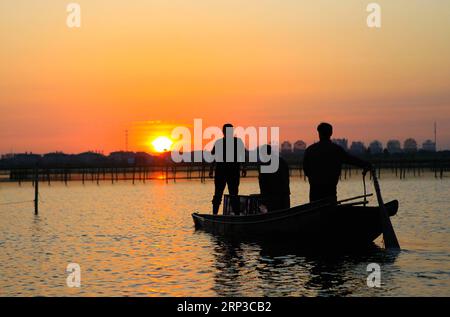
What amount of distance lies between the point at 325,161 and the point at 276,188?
3.25 m

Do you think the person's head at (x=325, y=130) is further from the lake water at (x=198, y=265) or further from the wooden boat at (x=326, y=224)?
the lake water at (x=198, y=265)

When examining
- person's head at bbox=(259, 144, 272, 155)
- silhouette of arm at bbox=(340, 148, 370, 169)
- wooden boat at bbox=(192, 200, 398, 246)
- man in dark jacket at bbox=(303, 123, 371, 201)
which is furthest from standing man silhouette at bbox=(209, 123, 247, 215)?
silhouette of arm at bbox=(340, 148, 370, 169)

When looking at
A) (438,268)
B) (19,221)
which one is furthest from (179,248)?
(19,221)

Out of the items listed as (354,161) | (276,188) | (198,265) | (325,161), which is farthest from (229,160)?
(198,265)

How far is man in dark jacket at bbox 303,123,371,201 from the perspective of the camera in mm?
18266

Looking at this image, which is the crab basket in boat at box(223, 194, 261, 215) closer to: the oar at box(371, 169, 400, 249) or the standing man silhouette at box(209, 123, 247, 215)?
the standing man silhouette at box(209, 123, 247, 215)

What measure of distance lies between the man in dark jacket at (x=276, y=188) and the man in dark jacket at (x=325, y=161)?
2.56 meters

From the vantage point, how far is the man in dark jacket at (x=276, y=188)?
21078 millimetres

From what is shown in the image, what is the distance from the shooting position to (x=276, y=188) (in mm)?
21297

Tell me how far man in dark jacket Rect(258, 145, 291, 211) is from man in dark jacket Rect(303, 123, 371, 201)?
8.39 ft

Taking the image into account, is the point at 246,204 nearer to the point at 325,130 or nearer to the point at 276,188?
the point at 276,188

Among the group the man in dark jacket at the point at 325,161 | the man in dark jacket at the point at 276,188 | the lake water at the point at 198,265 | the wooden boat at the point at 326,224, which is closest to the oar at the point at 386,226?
the wooden boat at the point at 326,224

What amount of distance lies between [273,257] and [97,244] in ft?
21.2
